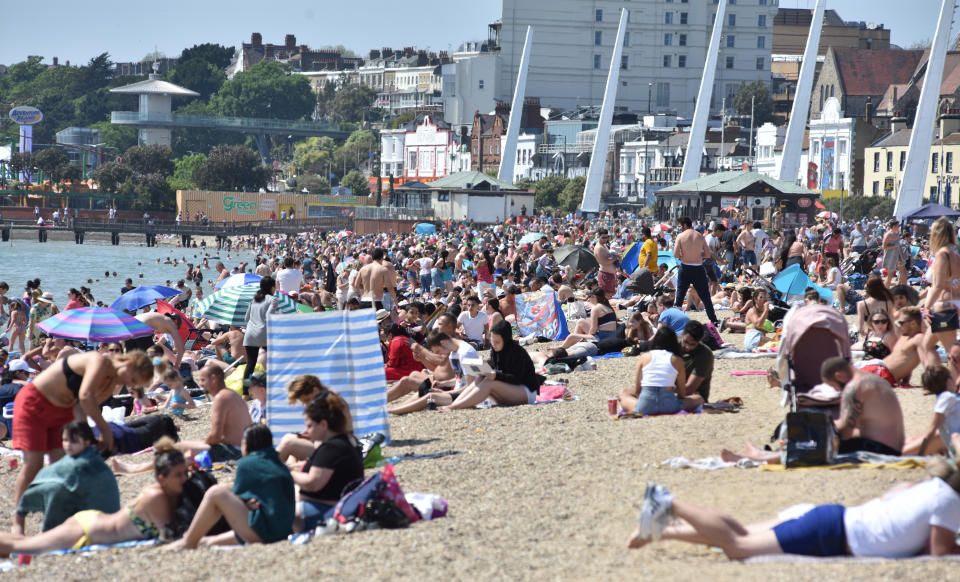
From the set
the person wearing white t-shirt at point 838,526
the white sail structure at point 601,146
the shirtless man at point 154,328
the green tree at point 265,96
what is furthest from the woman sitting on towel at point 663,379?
the green tree at point 265,96

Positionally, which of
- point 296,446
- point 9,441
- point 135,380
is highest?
point 135,380

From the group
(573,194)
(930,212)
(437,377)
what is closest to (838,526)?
(437,377)

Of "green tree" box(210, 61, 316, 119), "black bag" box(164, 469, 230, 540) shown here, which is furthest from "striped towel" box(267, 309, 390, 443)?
"green tree" box(210, 61, 316, 119)

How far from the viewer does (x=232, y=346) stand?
44.1 feet

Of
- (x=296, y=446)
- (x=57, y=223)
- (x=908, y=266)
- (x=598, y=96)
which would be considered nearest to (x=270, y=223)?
(x=57, y=223)

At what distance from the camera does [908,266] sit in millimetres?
18344

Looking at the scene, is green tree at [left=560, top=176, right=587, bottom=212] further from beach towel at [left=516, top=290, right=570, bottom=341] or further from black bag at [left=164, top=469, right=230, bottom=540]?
black bag at [left=164, top=469, right=230, bottom=540]

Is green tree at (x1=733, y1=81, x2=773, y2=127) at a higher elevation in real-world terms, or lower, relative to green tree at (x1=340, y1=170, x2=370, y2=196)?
higher

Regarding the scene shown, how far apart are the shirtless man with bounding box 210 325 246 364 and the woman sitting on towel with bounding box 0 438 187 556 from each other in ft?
21.4

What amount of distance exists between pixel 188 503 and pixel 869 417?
152 inches

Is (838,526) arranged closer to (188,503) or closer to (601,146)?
(188,503)

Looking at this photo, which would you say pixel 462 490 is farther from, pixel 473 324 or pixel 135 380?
pixel 473 324

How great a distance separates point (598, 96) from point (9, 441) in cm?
9480

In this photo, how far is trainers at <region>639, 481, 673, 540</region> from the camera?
5547 millimetres
